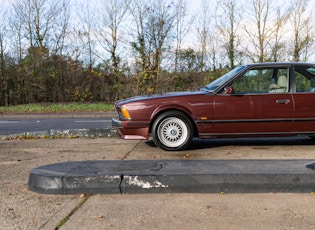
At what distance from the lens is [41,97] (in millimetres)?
23188

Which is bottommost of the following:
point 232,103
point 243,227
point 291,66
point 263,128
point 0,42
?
point 243,227

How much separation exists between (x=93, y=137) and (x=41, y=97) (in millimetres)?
16378

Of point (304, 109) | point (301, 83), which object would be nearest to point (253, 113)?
point (304, 109)

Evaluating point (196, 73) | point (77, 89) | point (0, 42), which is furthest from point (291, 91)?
point (0, 42)

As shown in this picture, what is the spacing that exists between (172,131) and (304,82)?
2291mm

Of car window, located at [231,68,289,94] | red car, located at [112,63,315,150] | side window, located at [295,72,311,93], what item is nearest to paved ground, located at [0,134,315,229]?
red car, located at [112,63,315,150]

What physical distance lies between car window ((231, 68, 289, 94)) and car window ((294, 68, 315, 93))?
0.54 ft

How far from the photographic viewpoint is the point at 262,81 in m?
6.30

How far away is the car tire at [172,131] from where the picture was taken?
20.1 ft

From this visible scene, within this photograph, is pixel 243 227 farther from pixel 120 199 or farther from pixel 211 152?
pixel 211 152

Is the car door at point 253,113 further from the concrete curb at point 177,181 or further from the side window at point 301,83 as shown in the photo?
the concrete curb at point 177,181

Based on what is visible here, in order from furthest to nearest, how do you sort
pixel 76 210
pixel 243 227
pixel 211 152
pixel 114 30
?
pixel 114 30
pixel 211 152
pixel 76 210
pixel 243 227

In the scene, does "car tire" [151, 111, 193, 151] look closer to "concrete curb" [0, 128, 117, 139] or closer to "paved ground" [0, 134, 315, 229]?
"concrete curb" [0, 128, 117, 139]

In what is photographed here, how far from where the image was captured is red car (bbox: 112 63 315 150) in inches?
238
